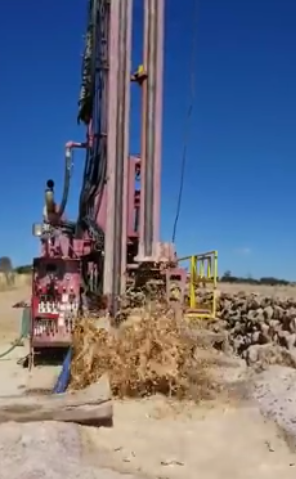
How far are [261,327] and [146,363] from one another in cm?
298

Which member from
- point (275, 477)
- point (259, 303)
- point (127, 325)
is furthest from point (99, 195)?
point (275, 477)

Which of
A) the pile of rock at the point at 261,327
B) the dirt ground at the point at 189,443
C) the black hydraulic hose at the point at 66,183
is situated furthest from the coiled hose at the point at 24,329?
the dirt ground at the point at 189,443

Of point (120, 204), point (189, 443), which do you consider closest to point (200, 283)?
point (120, 204)

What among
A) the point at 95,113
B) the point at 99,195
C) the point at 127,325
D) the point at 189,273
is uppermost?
the point at 95,113

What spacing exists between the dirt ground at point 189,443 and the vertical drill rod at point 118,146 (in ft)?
17.1

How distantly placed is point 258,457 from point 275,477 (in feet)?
1.57

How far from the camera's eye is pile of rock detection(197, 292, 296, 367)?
8516 mm

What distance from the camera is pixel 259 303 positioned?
10.6m

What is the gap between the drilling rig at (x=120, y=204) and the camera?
11.7 meters

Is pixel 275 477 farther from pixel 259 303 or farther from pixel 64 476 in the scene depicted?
pixel 259 303

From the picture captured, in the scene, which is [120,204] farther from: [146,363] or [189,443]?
[189,443]

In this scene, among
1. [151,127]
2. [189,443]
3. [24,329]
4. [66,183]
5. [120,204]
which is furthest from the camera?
[66,183]

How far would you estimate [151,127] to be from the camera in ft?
41.8

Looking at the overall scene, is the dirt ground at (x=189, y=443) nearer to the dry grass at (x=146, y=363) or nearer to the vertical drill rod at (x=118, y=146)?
the dry grass at (x=146, y=363)
